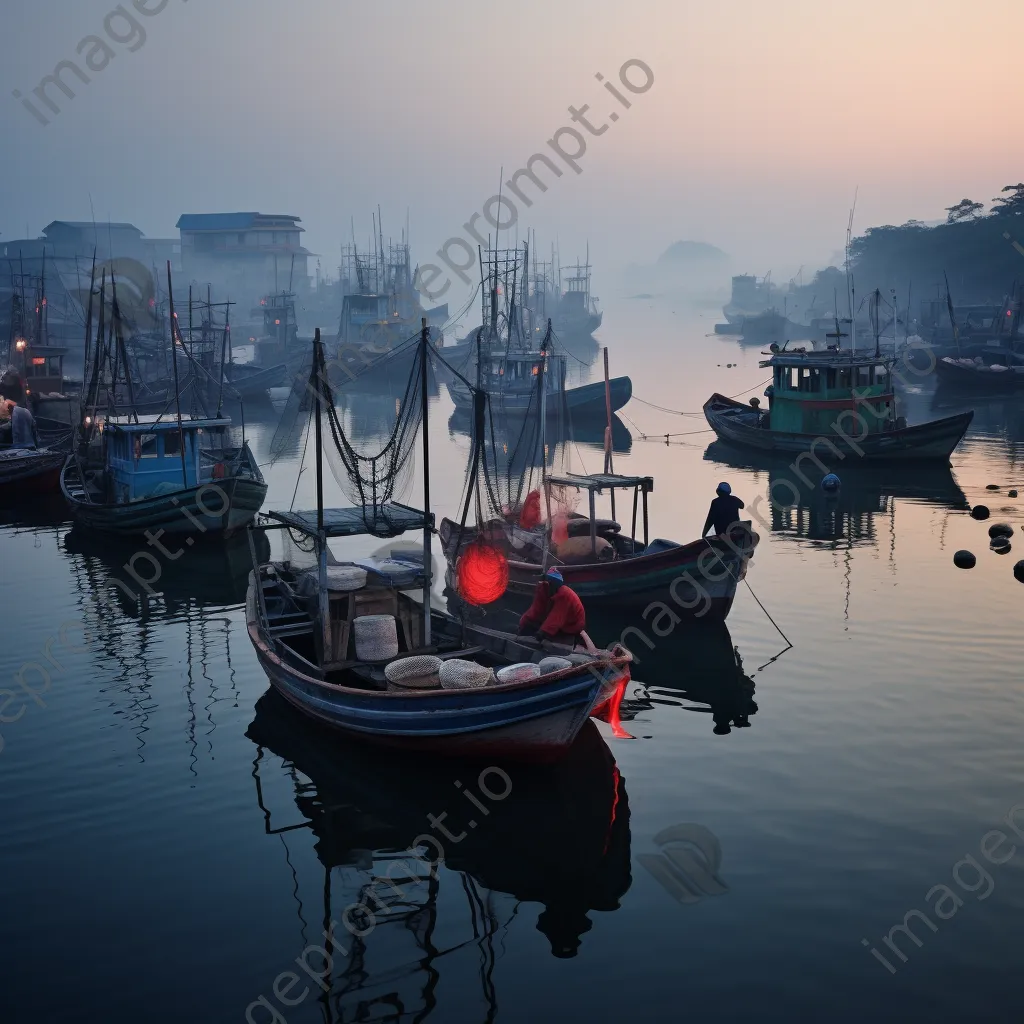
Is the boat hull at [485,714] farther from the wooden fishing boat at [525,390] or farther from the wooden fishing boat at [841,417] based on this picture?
the wooden fishing boat at [525,390]

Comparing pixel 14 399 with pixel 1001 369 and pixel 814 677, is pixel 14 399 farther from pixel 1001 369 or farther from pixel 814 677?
pixel 1001 369

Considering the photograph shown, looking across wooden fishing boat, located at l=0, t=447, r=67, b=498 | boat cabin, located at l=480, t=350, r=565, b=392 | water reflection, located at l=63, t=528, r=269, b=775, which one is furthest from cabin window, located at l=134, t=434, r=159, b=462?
boat cabin, located at l=480, t=350, r=565, b=392

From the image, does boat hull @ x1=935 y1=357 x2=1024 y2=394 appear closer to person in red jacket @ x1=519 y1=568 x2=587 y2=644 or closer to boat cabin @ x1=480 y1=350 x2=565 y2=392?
boat cabin @ x1=480 y1=350 x2=565 y2=392

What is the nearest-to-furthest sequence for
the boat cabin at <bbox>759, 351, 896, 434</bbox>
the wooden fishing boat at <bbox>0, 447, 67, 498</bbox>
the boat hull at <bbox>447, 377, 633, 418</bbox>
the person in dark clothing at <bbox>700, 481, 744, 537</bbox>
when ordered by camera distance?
the person in dark clothing at <bbox>700, 481, 744, 537</bbox>, the wooden fishing boat at <bbox>0, 447, 67, 498</bbox>, the boat cabin at <bbox>759, 351, 896, 434</bbox>, the boat hull at <bbox>447, 377, 633, 418</bbox>

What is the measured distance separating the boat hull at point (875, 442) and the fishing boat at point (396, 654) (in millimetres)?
23643

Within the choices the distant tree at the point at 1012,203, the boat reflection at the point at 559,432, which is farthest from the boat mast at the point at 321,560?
the distant tree at the point at 1012,203

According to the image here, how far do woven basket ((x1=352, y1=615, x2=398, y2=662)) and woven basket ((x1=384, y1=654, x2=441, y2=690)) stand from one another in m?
1.07

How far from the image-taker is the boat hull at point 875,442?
1380 inches

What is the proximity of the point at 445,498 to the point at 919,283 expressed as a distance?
106534mm

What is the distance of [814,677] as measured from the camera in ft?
52.5

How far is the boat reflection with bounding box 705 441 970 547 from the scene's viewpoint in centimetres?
2691

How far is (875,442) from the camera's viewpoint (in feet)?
117

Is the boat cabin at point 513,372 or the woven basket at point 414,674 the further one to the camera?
the boat cabin at point 513,372

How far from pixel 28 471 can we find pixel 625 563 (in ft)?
70.4
